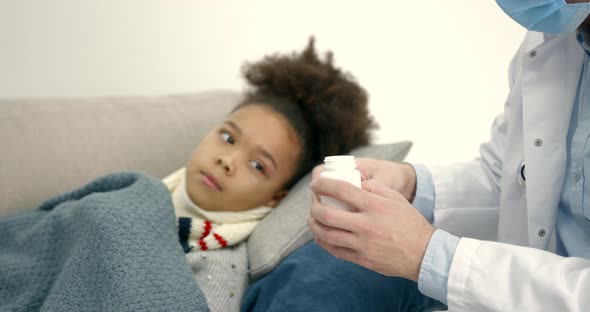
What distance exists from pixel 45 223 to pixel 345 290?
2.02 ft

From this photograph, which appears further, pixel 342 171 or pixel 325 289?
pixel 325 289

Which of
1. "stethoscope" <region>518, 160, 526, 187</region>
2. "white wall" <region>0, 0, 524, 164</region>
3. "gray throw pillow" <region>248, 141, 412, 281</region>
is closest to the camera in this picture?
"stethoscope" <region>518, 160, 526, 187</region>

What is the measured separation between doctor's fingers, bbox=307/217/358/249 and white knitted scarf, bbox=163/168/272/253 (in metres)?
0.46

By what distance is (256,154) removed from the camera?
1235mm

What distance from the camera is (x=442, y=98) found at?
1.88 metres

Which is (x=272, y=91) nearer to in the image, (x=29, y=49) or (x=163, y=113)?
(x=163, y=113)

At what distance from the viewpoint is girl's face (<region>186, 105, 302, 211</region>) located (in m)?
1.20

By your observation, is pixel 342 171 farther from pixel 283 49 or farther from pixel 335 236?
pixel 283 49

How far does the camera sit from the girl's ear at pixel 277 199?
1.31 m

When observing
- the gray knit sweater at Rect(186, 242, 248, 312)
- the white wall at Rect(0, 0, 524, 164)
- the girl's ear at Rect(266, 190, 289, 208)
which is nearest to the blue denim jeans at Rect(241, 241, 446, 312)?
the gray knit sweater at Rect(186, 242, 248, 312)

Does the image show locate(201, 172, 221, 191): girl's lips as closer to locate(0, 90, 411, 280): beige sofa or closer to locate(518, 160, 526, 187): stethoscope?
locate(0, 90, 411, 280): beige sofa

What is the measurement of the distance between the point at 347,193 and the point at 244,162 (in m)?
0.61

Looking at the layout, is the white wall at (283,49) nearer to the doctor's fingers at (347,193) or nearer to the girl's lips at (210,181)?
the girl's lips at (210,181)

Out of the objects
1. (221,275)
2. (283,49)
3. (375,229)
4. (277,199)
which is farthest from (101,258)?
(283,49)
